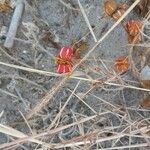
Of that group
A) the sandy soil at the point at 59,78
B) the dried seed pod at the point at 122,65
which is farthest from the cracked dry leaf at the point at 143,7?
the dried seed pod at the point at 122,65

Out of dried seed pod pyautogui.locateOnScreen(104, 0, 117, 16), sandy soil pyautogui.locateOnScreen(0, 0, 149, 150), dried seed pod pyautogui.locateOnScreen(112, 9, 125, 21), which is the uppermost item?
dried seed pod pyautogui.locateOnScreen(104, 0, 117, 16)

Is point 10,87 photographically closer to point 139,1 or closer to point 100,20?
point 100,20

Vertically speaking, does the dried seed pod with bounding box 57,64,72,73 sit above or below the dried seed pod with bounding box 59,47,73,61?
below

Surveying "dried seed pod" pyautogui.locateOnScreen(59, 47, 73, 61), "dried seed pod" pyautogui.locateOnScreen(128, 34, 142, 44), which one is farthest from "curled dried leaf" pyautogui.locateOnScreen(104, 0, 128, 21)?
"dried seed pod" pyautogui.locateOnScreen(59, 47, 73, 61)

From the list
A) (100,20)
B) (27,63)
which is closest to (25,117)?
(27,63)

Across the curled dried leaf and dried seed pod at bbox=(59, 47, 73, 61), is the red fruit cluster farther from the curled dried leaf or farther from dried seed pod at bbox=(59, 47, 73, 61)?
the curled dried leaf
